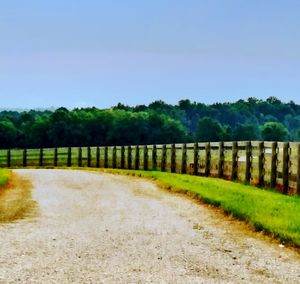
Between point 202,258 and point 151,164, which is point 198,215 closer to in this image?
point 202,258

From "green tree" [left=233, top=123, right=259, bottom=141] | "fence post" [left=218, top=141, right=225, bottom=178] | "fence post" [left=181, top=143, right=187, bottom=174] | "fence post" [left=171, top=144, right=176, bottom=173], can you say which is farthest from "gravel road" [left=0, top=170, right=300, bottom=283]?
"green tree" [left=233, top=123, right=259, bottom=141]

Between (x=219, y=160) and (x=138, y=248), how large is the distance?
48.3 ft

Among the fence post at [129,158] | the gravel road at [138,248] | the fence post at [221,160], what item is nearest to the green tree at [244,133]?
the fence post at [129,158]

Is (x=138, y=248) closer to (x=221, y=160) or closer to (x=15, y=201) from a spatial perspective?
(x=15, y=201)

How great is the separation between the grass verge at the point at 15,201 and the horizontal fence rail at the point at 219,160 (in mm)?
7395

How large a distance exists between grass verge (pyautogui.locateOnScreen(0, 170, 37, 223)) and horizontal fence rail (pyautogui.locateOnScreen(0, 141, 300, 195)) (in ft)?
24.3

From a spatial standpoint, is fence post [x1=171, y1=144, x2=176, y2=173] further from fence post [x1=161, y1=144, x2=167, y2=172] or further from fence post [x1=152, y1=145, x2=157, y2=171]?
fence post [x1=152, y1=145, x2=157, y2=171]

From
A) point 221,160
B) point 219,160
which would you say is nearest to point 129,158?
point 219,160

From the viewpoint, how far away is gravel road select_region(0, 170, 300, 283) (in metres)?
7.46

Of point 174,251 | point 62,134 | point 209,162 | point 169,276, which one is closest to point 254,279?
point 169,276

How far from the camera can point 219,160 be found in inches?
926

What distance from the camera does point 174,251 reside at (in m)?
8.95

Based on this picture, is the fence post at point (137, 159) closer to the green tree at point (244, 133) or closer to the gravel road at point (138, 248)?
the gravel road at point (138, 248)

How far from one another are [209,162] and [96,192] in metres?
8.01
